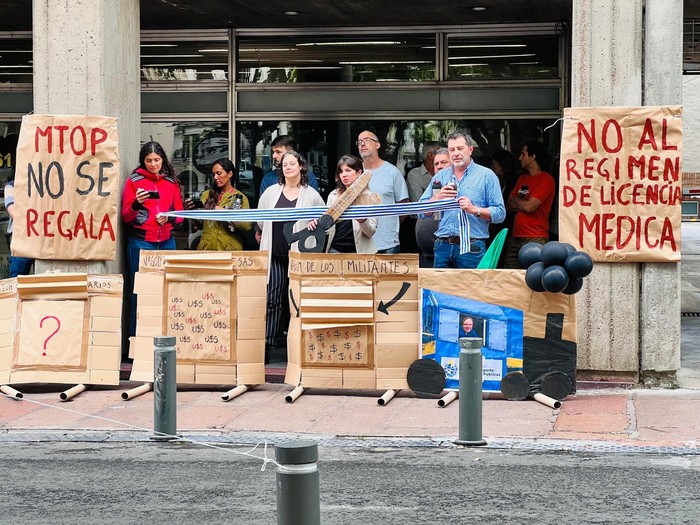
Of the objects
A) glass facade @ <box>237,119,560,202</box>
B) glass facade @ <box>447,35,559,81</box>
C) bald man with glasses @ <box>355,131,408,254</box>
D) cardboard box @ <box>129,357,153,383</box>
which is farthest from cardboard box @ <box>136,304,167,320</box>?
glass facade @ <box>447,35,559,81</box>

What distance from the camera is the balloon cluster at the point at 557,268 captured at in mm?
9914

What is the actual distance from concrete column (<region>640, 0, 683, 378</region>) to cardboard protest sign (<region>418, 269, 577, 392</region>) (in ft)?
3.61

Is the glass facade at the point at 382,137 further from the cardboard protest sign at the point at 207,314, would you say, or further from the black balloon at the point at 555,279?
the black balloon at the point at 555,279

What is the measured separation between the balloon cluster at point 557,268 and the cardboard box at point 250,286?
2.34m

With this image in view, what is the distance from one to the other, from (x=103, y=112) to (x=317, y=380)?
346 centimetres

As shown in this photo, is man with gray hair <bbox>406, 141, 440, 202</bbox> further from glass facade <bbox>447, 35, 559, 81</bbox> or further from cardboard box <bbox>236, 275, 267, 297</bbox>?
cardboard box <bbox>236, 275, 267, 297</bbox>

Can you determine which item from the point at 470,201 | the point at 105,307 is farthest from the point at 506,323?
the point at 105,307

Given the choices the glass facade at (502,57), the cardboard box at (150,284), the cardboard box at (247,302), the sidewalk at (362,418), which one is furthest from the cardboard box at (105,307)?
the glass facade at (502,57)

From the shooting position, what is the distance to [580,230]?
35.9 ft

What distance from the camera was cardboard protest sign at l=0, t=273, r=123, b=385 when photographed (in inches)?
427

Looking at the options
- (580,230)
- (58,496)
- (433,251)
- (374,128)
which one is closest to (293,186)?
(433,251)

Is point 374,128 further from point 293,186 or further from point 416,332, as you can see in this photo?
point 416,332

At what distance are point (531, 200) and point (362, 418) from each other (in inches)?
184

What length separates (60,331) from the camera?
35.6ft
